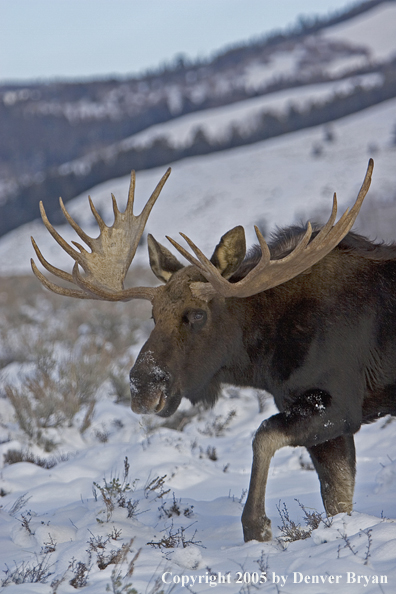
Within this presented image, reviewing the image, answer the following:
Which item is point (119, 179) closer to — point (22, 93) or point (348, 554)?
point (348, 554)

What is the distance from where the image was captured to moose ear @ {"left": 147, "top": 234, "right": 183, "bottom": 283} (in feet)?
14.9

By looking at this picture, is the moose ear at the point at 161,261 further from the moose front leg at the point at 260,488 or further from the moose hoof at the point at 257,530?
the moose hoof at the point at 257,530

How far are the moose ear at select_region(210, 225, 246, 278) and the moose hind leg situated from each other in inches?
50.1

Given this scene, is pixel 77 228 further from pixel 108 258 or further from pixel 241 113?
pixel 241 113

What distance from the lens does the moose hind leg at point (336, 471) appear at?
13.6 feet

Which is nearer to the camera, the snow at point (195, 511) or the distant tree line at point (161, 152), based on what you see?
the snow at point (195, 511)

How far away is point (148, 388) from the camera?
3.86m

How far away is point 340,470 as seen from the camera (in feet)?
13.6

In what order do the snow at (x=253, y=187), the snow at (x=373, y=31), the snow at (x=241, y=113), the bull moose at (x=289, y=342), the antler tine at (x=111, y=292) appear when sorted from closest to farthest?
1. the bull moose at (x=289, y=342)
2. the antler tine at (x=111, y=292)
3. the snow at (x=253, y=187)
4. the snow at (x=241, y=113)
5. the snow at (x=373, y=31)

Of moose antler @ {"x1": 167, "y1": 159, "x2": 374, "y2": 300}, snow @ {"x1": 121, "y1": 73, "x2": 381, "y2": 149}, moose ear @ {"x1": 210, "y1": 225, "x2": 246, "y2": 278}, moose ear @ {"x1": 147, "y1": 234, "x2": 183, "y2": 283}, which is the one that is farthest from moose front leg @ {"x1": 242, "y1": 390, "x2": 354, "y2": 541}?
snow @ {"x1": 121, "y1": 73, "x2": 381, "y2": 149}

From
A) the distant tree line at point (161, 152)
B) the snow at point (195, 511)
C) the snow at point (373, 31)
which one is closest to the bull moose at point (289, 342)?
the snow at point (195, 511)

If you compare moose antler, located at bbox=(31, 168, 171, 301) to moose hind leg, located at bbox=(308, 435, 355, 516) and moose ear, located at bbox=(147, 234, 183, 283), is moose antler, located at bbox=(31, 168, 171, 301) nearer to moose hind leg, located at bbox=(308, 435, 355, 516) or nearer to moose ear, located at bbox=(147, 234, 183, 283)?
moose ear, located at bbox=(147, 234, 183, 283)

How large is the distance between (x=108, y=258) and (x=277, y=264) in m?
1.46

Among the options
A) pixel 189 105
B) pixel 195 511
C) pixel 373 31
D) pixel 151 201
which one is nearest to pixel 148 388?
pixel 195 511
